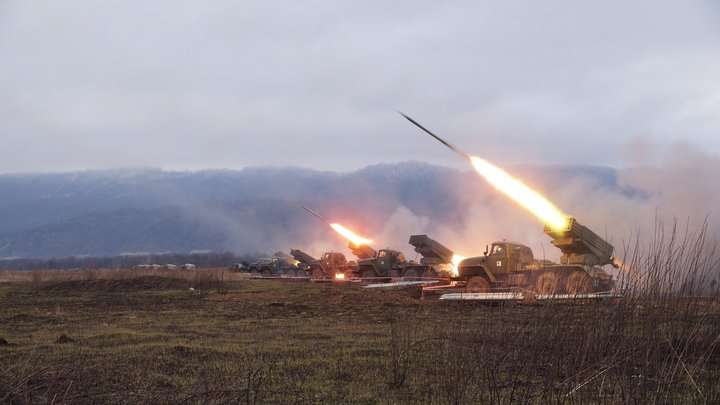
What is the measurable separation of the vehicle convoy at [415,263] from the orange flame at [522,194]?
9725 mm

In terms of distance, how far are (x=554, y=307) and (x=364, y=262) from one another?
31890mm

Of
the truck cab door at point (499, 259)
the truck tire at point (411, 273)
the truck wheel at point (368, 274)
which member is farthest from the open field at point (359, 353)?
the truck wheel at point (368, 274)

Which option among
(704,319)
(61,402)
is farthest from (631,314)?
(61,402)

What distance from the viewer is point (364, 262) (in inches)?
1582

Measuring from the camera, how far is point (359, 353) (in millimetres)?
11977

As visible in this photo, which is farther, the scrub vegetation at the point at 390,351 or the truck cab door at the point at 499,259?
the truck cab door at the point at 499,259

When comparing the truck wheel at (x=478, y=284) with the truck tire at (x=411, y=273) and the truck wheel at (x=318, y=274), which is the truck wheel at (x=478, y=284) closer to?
the truck tire at (x=411, y=273)

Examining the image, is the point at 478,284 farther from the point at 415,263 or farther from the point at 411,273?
the point at 415,263

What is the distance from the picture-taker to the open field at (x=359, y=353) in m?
6.58

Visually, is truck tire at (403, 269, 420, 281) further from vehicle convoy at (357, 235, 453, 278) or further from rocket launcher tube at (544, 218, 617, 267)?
rocket launcher tube at (544, 218, 617, 267)

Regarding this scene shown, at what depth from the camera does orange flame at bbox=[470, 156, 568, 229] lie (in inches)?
889

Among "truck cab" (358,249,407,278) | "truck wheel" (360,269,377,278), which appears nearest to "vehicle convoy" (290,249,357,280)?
"truck wheel" (360,269,377,278)

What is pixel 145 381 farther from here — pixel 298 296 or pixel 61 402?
pixel 298 296

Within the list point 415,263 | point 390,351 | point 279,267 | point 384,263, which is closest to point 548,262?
point 390,351
